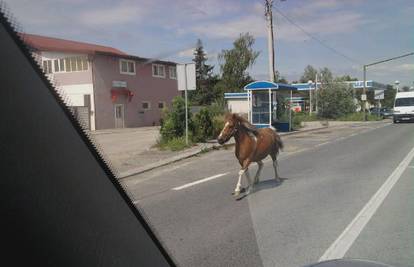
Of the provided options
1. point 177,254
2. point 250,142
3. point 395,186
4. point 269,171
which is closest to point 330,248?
point 177,254

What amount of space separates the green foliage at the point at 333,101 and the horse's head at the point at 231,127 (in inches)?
1671

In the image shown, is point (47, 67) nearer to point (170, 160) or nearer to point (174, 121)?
point (170, 160)

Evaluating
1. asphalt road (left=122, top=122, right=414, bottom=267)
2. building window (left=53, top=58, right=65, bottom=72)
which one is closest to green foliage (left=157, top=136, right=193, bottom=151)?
asphalt road (left=122, top=122, right=414, bottom=267)

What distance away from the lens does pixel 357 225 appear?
5.47 m

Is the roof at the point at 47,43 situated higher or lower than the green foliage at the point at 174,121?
higher

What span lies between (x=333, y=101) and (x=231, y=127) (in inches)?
1712

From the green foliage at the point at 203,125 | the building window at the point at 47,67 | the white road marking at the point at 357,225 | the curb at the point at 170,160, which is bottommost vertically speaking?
the curb at the point at 170,160

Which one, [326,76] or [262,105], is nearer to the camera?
[262,105]

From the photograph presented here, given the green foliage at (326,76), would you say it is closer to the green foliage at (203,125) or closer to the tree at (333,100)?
the tree at (333,100)

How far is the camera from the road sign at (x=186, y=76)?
1681 cm

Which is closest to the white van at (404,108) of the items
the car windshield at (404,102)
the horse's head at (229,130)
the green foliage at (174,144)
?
the car windshield at (404,102)

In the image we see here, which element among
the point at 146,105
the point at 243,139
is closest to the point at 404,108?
the point at 146,105

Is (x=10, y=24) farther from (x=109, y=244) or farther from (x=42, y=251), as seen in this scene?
(x=109, y=244)

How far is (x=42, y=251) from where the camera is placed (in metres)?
1.10
